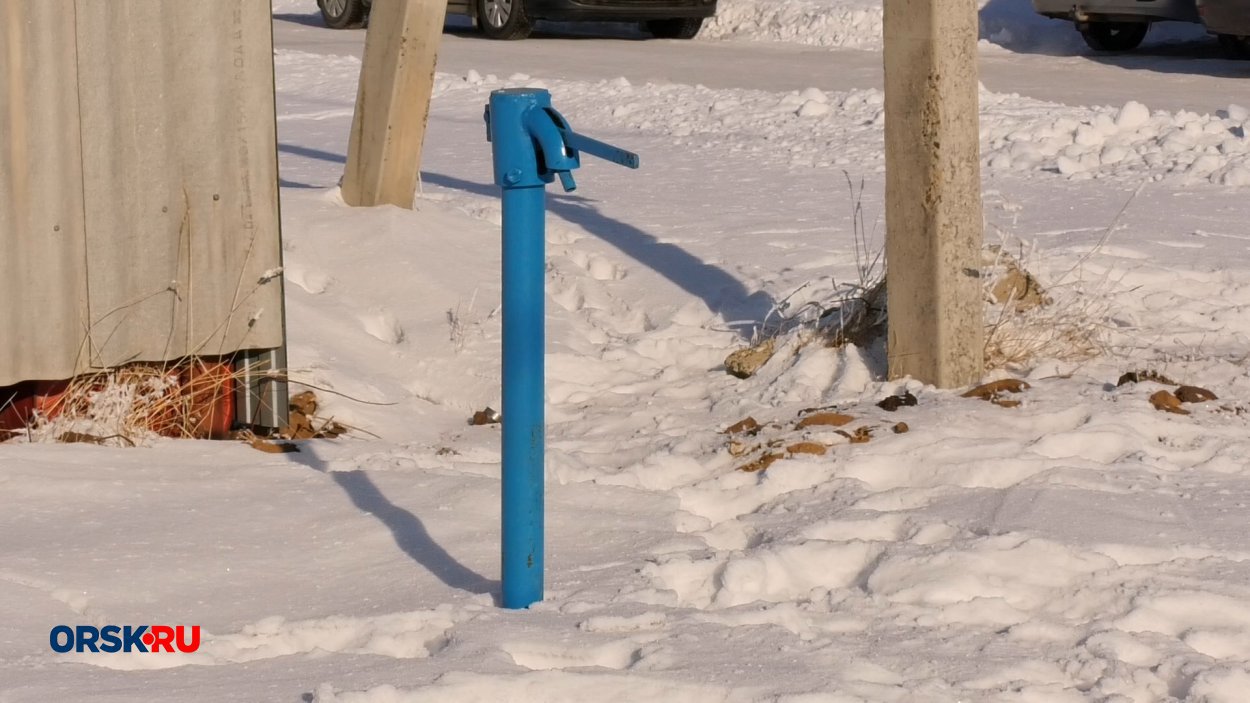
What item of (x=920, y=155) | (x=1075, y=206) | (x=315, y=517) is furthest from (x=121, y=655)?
(x=1075, y=206)

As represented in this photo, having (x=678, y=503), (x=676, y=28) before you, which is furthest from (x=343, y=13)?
(x=678, y=503)

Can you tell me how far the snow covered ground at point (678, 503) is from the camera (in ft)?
9.71

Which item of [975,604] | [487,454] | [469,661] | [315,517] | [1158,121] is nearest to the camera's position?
[469,661]

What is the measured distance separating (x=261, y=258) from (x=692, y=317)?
68.2 inches

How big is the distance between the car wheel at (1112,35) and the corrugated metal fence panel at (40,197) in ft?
39.6

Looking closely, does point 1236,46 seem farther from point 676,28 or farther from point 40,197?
point 40,197

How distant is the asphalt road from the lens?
11328 millimetres

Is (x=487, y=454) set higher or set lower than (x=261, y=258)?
lower

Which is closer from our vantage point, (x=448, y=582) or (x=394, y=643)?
(x=394, y=643)

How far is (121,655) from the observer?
3012 mm

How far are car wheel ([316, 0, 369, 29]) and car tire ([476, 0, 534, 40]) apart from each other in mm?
2150

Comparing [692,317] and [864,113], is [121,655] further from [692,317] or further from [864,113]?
[864,113]

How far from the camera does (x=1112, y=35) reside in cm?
1470

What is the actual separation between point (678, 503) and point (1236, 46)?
11590 millimetres
